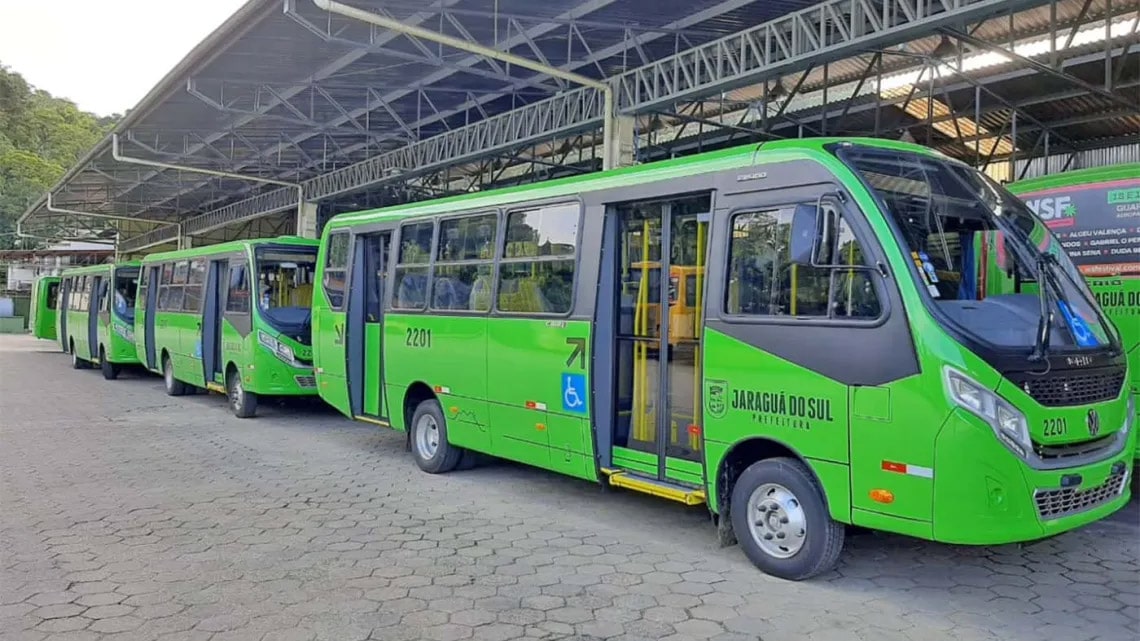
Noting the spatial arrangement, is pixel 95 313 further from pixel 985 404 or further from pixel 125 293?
pixel 985 404

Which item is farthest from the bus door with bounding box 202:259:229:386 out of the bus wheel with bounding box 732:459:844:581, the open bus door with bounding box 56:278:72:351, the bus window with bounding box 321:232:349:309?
the open bus door with bounding box 56:278:72:351

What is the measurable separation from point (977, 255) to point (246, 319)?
10218 mm

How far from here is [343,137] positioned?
72.9 feet

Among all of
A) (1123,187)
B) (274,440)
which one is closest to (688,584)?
(1123,187)

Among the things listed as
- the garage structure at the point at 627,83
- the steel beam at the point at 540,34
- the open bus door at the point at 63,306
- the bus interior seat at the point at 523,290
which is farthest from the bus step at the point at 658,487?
the open bus door at the point at 63,306

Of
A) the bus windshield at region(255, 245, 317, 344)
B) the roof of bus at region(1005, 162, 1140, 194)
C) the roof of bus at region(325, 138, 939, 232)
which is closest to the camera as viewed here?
the roof of bus at region(325, 138, 939, 232)

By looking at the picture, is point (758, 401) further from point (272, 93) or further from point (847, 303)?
point (272, 93)

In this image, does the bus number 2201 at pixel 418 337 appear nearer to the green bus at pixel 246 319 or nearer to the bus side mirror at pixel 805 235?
the green bus at pixel 246 319

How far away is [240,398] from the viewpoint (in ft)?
42.0

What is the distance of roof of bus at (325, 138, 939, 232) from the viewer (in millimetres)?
5359

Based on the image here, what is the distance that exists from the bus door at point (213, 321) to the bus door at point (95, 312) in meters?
7.56

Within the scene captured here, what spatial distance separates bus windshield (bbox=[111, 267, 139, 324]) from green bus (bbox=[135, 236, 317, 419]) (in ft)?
13.9

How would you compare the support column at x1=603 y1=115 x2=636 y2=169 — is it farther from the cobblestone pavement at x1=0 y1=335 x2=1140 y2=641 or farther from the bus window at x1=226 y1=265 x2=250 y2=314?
the cobblestone pavement at x1=0 y1=335 x2=1140 y2=641

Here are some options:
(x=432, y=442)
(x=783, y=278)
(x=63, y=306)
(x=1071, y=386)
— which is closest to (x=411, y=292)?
(x=432, y=442)
